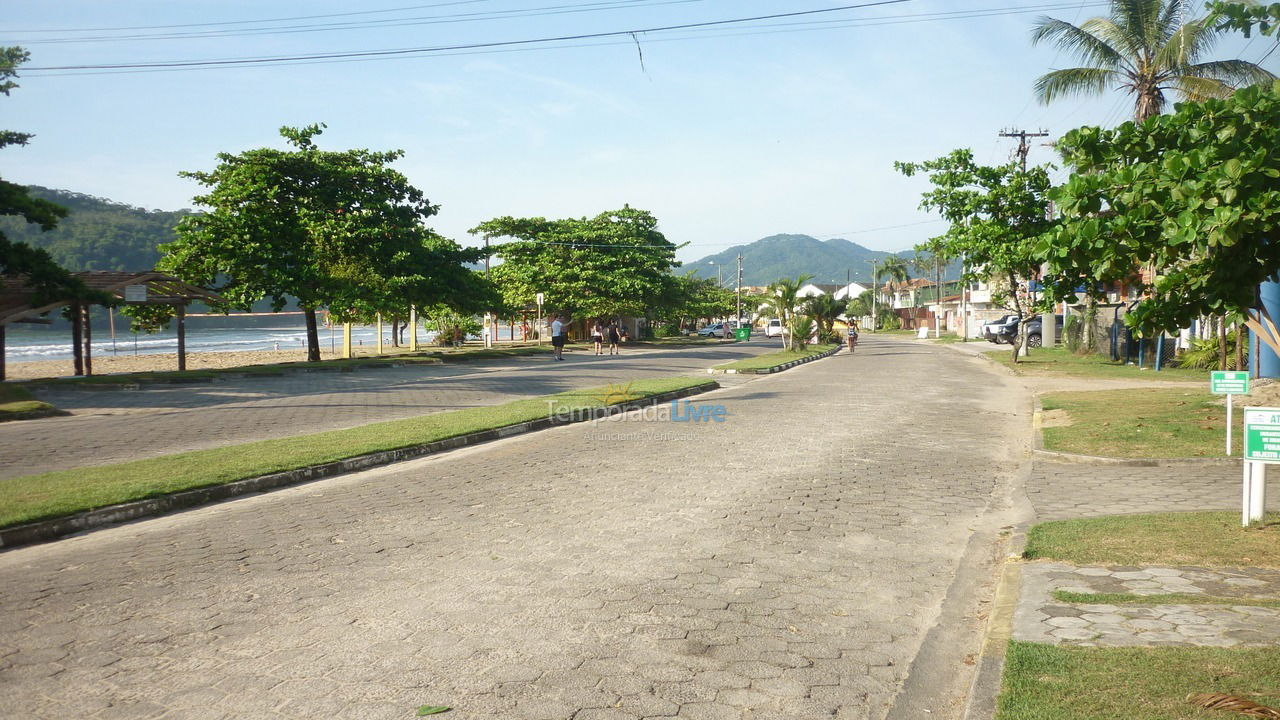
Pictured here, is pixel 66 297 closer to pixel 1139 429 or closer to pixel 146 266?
pixel 1139 429

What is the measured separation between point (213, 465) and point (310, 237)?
22.0m

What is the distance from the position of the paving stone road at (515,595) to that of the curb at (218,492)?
0.82ft

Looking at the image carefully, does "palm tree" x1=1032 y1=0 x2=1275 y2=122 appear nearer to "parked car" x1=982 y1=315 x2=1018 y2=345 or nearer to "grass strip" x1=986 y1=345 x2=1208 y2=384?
"grass strip" x1=986 y1=345 x2=1208 y2=384

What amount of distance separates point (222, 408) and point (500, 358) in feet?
64.0

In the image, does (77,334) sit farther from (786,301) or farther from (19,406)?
(786,301)

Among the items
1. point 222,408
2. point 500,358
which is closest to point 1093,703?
point 222,408

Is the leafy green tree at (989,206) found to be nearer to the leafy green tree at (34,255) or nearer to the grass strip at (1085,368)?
the grass strip at (1085,368)

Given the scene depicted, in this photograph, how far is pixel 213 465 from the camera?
30.8 feet

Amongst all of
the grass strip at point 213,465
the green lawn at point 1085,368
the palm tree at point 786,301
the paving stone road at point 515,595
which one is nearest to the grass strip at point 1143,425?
the paving stone road at point 515,595

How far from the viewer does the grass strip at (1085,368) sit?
22.7 m

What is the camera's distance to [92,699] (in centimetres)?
379

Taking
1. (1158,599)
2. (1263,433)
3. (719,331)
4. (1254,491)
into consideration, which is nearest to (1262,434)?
(1263,433)

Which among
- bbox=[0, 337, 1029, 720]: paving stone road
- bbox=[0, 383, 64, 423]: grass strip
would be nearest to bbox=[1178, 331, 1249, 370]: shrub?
bbox=[0, 337, 1029, 720]: paving stone road

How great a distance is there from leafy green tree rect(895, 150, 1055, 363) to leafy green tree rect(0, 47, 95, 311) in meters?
22.4
